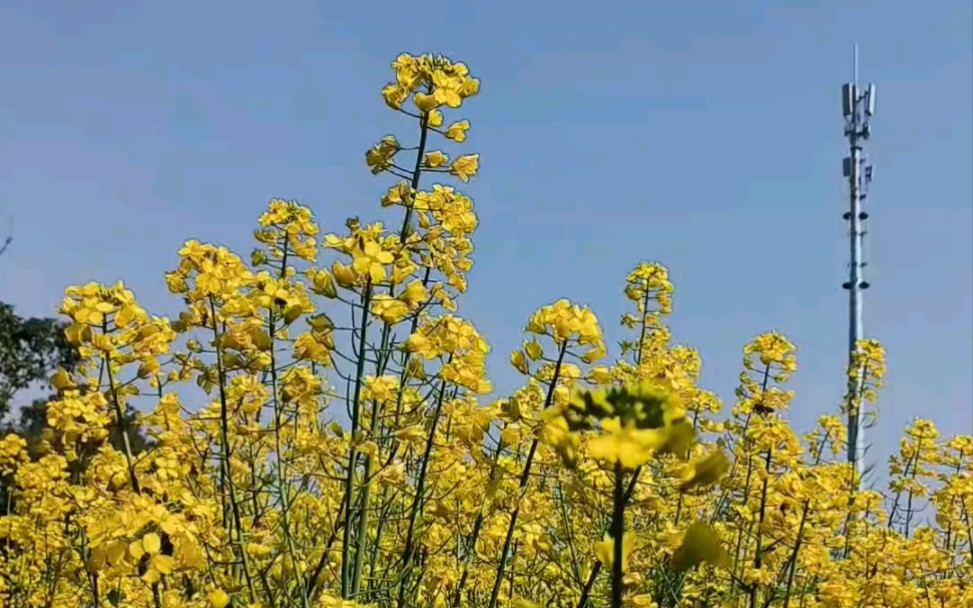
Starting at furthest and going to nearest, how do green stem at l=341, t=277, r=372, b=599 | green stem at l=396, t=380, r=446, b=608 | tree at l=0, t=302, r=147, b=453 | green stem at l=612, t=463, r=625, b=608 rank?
1. tree at l=0, t=302, r=147, b=453
2. green stem at l=396, t=380, r=446, b=608
3. green stem at l=341, t=277, r=372, b=599
4. green stem at l=612, t=463, r=625, b=608

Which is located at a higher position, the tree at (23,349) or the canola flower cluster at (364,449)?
the tree at (23,349)

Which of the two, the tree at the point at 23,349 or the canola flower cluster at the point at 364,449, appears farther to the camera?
the tree at the point at 23,349

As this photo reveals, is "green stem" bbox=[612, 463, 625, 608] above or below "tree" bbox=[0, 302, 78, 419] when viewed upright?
below

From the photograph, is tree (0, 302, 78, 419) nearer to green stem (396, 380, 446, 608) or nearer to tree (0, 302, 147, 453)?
tree (0, 302, 147, 453)

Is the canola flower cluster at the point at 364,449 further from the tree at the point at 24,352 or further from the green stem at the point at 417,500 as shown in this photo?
the tree at the point at 24,352

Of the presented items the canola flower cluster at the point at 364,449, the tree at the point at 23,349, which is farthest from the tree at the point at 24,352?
the canola flower cluster at the point at 364,449

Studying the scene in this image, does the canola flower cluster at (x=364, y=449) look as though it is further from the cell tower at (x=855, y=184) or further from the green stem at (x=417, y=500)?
the cell tower at (x=855, y=184)

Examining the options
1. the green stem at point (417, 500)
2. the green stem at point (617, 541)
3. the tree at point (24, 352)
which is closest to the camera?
the green stem at point (617, 541)

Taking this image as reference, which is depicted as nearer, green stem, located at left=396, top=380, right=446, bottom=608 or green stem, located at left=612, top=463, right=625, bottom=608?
green stem, located at left=612, top=463, right=625, bottom=608

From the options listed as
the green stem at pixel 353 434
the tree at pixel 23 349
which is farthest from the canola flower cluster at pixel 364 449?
the tree at pixel 23 349

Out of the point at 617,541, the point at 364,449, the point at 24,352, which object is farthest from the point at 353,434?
the point at 24,352

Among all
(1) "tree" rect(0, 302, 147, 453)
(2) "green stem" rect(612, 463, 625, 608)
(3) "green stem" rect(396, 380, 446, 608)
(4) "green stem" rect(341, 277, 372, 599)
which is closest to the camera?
(2) "green stem" rect(612, 463, 625, 608)

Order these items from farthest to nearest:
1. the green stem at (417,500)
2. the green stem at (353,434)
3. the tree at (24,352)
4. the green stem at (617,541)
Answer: the tree at (24,352) → the green stem at (417,500) → the green stem at (353,434) → the green stem at (617,541)

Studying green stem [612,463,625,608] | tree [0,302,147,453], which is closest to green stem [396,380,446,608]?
green stem [612,463,625,608]
